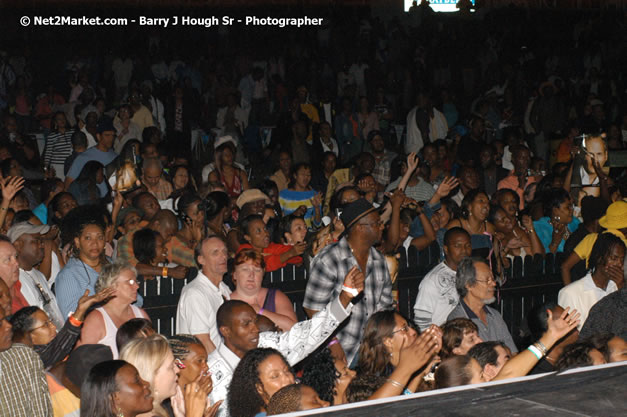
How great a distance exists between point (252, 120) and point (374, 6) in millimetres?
7071

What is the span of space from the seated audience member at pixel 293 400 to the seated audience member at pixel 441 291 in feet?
9.47

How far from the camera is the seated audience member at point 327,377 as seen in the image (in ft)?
17.8

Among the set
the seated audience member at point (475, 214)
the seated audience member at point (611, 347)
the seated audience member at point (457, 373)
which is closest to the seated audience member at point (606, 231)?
the seated audience member at point (475, 214)

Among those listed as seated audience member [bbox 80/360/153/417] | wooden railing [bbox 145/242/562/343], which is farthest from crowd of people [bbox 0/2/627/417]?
wooden railing [bbox 145/242/562/343]

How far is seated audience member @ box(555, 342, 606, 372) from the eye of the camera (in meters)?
5.36

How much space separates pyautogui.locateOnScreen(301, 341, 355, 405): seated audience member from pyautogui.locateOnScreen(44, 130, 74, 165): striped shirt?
26.7ft

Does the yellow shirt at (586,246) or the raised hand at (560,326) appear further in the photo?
the yellow shirt at (586,246)

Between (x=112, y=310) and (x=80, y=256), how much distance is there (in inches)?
36.9

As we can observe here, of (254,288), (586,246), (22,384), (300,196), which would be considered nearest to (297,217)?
(254,288)

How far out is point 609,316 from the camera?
6.44 meters

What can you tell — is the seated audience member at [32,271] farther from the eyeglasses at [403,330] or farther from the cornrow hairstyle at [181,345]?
the eyeglasses at [403,330]

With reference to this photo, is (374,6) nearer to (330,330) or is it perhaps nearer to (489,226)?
(489,226)

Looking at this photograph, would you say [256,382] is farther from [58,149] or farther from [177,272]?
[58,149]

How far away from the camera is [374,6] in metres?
22.8
